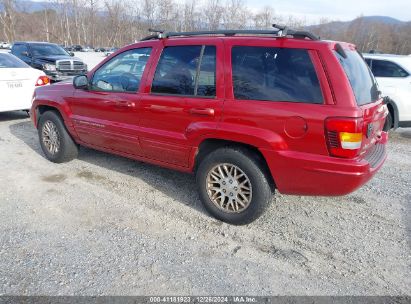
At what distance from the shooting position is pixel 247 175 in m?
3.22

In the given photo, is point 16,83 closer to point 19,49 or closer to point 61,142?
point 61,142

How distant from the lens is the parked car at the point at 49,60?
12031mm

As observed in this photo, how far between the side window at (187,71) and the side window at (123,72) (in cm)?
30

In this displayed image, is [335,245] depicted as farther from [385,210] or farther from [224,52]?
[224,52]

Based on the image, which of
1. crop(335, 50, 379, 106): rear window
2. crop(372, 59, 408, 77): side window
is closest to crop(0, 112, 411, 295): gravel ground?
crop(335, 50, 379, 106): rear window

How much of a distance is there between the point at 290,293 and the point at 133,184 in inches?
100

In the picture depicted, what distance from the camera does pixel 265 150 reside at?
3037mm

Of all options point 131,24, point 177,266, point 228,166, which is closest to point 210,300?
point 177,266

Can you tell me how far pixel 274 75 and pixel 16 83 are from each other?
20.2ft

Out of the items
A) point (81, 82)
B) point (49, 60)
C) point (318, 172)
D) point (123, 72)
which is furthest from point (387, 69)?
point (49, 60)

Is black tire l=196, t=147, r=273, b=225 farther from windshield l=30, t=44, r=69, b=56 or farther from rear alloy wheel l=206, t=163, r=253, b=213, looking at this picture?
windshield l=30, t=44, r=69, b=56

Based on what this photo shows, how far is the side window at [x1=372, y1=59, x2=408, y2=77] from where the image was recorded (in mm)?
6918

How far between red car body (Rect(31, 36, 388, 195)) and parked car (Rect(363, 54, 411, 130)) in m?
3.77

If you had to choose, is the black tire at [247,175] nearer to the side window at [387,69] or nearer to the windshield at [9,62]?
the side window at [387,69]
